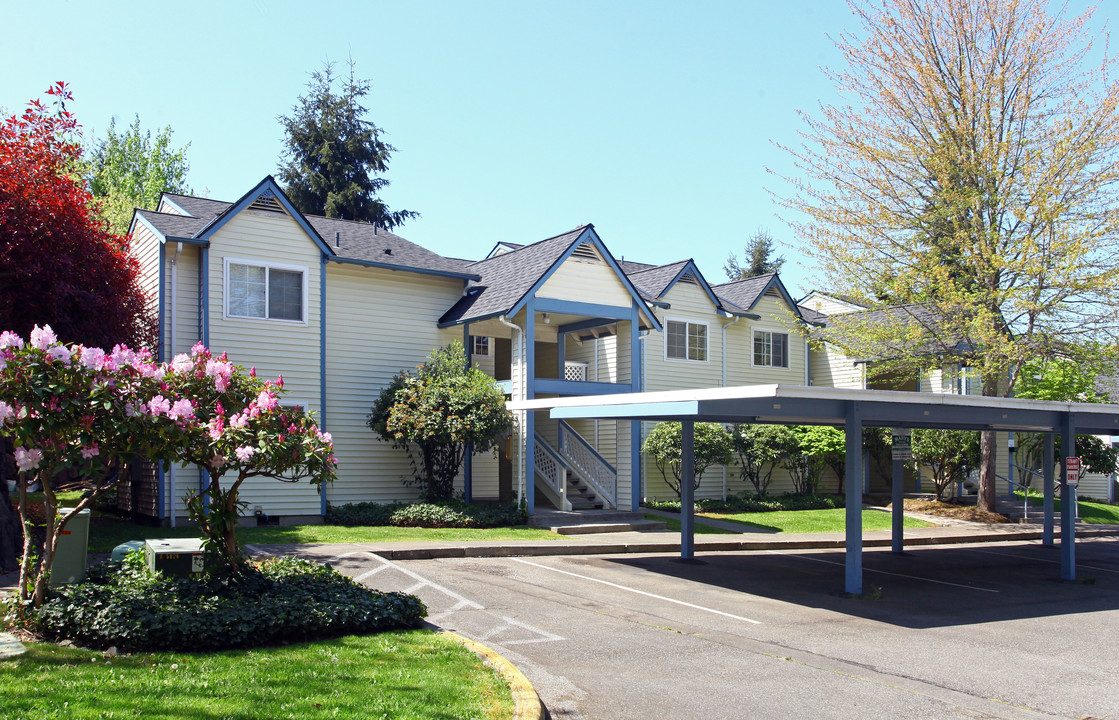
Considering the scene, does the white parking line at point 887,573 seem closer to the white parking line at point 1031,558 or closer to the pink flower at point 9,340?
the white parking line at point 1031,558

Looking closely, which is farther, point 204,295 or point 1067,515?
point 204,295

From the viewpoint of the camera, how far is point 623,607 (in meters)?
12.0

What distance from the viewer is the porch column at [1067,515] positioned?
16.1m

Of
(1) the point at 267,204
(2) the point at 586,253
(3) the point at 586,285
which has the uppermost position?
(1) the point at 267,204

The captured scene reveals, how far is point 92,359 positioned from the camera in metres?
8.32

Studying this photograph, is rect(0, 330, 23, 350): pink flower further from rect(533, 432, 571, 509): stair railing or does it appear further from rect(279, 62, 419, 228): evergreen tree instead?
rect(279, 62, 419, 228): evergreen tree

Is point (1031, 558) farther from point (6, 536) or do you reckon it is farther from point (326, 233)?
point (6, 536)

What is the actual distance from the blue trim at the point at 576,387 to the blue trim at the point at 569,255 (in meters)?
1.80

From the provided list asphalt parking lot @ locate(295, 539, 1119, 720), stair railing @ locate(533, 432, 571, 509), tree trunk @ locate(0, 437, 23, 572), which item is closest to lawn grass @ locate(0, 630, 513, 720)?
asphalt parking lot @ locate(295, 539, 1119, 720)

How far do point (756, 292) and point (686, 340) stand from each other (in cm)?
348

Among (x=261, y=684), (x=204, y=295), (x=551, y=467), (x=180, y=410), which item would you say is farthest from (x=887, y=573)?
(x=204, y=295)

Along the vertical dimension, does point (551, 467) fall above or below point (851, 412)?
below

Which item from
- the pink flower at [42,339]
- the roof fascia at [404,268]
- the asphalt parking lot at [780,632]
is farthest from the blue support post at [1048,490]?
the pink flower at [42,339]

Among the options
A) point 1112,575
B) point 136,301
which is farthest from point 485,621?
point 1112,575
